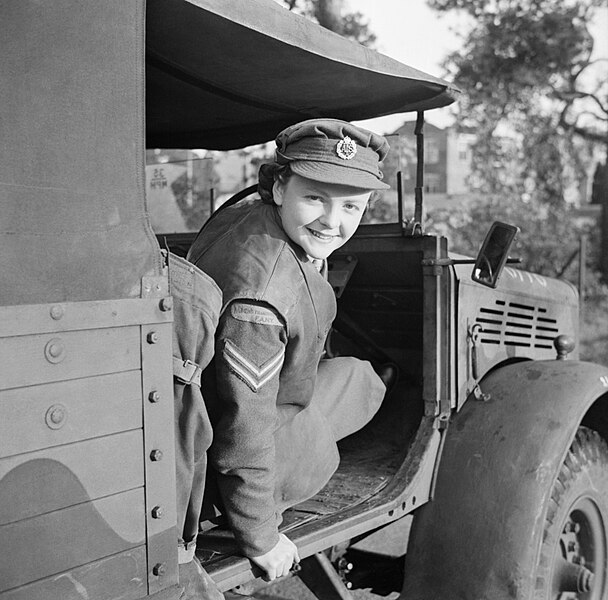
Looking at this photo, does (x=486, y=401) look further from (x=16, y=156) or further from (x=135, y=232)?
(x=16, y=156)

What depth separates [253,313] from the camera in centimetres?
198

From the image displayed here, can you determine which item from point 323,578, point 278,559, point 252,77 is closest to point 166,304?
point 278,559

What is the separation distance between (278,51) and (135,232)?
0.77 metres

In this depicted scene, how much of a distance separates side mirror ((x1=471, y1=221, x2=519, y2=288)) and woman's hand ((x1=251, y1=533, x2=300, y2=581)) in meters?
1.07

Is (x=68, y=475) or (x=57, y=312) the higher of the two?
(x=57, y=312)

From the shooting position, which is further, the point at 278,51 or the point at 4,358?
the point at 278,51

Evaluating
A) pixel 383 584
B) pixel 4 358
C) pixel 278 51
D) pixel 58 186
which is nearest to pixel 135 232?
pixel 58 186

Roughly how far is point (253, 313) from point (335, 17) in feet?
29.0

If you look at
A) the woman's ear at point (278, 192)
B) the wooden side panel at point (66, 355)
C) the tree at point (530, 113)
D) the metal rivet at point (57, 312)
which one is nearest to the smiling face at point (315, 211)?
the woman's ear at point (278, 192)

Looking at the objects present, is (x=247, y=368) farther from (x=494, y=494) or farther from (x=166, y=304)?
(x=494, y=494)

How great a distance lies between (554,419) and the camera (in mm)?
2777

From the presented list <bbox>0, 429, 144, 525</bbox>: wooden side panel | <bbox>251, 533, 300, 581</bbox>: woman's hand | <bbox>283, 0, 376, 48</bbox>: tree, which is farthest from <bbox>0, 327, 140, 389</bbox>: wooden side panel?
<bbox>283, 0, 376, 48</bbox>: tree

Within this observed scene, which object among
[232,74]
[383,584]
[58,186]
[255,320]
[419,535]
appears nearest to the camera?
[58,186]

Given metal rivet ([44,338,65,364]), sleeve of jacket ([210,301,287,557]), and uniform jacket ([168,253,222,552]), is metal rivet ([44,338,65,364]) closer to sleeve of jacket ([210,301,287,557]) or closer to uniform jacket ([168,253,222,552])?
uniform jacket ([168,253,222,552])
